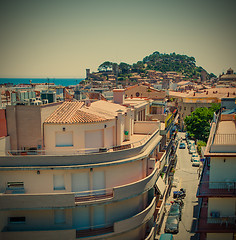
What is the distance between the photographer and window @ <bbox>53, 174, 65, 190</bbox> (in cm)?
2056

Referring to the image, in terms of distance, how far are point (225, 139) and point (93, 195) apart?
365 inches

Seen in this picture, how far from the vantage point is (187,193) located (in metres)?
43.4

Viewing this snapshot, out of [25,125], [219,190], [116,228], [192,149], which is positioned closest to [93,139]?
[25,125]

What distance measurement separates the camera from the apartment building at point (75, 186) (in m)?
19.7

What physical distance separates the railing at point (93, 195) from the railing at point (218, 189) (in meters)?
5.75

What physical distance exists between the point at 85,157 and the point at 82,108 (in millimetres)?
5639

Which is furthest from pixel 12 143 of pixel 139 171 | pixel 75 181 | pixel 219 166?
pixel 219 166

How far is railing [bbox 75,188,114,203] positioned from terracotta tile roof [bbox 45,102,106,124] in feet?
15.8

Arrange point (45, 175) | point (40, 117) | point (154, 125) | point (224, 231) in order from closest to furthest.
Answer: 1. point (224, 231)
2. point (45, 175)
3. point (40, 117)
4. point (154, 125)

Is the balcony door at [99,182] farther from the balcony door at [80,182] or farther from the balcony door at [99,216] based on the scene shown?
the balcony door at [99,216]

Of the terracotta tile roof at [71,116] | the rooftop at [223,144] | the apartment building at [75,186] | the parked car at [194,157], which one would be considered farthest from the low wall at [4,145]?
the parked car at [194,157]

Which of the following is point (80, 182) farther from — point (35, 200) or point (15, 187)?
point (15, 187)

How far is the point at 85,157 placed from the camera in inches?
802

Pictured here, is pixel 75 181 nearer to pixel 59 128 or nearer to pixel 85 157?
pixel 85 157
